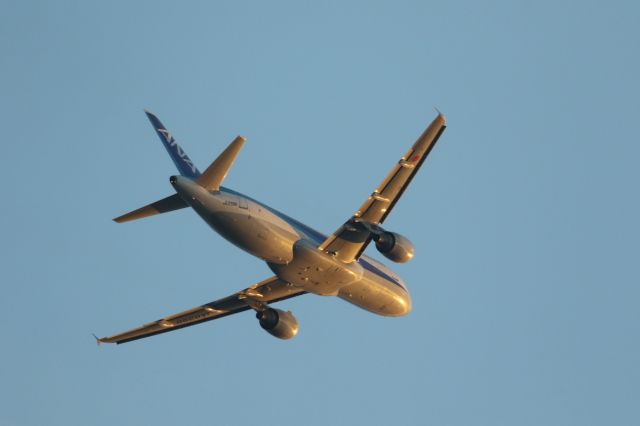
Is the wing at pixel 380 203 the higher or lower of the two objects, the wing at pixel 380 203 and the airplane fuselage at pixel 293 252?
the higher

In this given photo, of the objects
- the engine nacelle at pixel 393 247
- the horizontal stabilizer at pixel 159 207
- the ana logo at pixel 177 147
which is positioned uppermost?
the engine nacelle at pixel 393 247

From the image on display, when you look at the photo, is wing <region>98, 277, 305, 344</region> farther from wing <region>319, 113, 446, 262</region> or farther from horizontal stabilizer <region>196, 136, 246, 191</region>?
horizontal stabilizer <region>196, 136, 246, 191</region>

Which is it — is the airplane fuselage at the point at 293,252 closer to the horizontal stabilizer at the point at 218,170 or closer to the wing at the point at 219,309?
the horizontal stabilizer at the point at 218,170

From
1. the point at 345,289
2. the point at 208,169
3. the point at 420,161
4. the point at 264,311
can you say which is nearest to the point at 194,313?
the point at 264,311

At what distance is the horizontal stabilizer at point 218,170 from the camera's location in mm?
A: 43281

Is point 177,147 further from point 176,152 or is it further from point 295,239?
point 295,239

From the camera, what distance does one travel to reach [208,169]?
1745 inches

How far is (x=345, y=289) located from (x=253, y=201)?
7683 mm

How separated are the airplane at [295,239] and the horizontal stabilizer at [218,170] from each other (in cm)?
4

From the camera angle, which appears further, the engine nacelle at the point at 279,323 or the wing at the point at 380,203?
the engine nacelle at the point at 279,323

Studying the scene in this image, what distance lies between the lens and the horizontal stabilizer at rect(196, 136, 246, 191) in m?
43.3

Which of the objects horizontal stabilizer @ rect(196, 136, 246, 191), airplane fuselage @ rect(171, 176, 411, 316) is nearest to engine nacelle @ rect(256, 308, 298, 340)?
airplane fuselage @ rect(171, 176, 411, 316)

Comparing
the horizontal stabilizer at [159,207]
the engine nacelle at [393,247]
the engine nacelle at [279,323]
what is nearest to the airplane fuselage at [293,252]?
the horizontal stabilizer at [159,207]

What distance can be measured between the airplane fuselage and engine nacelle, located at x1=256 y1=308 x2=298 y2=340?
9.42 feet
